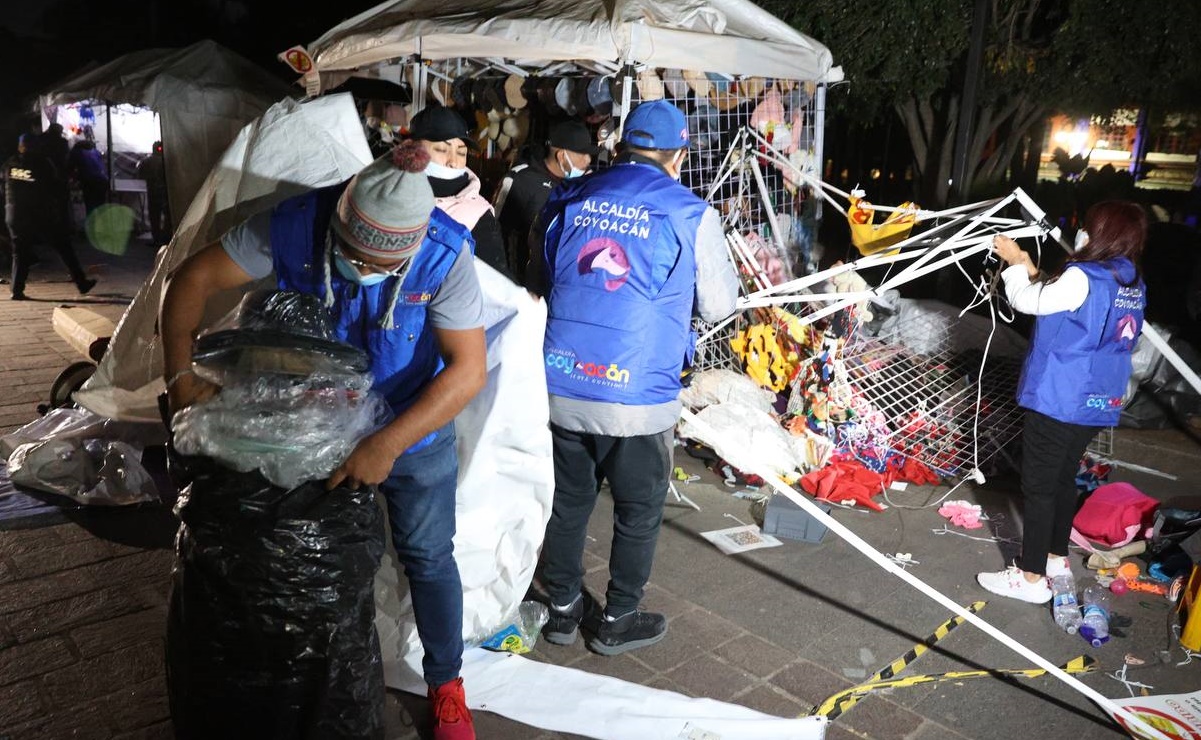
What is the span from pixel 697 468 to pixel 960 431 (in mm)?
1788

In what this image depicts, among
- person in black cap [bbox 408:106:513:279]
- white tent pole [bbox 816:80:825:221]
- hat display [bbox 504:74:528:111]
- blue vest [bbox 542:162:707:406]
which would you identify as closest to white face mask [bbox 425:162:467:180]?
person in black cap [bbox 408:106:513:279]

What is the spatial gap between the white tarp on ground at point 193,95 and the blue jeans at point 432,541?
31.7 ft

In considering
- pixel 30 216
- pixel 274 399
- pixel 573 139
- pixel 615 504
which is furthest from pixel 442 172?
pixel 30 216

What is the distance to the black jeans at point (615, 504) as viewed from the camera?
316 centimetres

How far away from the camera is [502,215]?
4875 millimetres

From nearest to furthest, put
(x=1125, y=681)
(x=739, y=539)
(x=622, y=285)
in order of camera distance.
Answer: (x=622, y=285), (x=1125, y=681), (x=739, y=539)

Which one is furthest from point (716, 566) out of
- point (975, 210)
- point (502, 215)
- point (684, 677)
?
point (975, 210)

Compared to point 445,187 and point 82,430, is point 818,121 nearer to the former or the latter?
point 445,187

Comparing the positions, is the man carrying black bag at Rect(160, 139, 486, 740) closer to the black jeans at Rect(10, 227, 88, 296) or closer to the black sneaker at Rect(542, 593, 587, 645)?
the black sneaker at Rect(542, 593, 587, 645)

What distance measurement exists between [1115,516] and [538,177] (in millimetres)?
3724

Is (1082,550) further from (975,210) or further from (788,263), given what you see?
(788,263)

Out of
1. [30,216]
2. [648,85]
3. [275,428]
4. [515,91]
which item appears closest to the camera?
[275,428]

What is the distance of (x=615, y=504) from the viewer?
326 cm

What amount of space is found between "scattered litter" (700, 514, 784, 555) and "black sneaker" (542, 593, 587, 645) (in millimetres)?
1170
